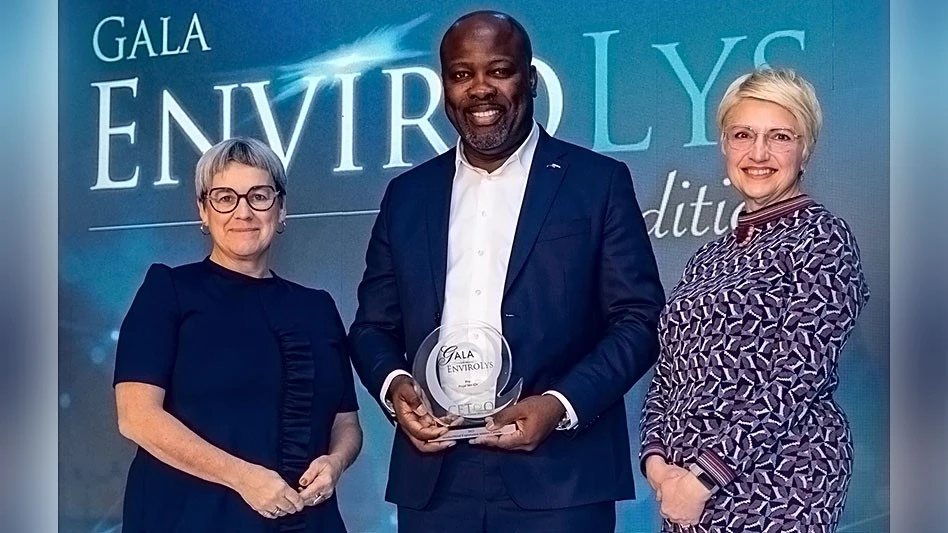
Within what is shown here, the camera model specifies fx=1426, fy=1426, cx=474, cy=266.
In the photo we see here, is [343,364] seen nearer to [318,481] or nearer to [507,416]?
[318,481]

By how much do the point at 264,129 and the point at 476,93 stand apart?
1.09m

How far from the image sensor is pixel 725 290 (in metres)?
2.76

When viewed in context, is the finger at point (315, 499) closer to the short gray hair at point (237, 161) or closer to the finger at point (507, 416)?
the finger at point (507, 416)

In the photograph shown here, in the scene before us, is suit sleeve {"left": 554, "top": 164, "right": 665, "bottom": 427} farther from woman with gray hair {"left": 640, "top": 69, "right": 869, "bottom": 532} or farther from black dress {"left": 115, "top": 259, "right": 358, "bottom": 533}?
black dress {"left": 115, "top": 259, "right": 358, "bottom": 533}

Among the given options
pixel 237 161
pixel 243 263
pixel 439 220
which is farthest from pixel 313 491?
pixel 237 161

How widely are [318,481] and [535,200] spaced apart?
786mm

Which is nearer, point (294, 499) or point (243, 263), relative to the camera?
point (294, 499)

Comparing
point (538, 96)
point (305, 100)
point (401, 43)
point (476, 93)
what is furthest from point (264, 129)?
point (476, 93)

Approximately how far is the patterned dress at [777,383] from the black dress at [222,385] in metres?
0.89

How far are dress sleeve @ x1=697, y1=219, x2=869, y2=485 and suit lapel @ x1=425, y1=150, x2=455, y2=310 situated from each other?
76cm

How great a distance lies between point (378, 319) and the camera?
3270 mm

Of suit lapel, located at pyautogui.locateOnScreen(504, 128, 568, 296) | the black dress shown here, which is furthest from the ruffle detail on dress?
suit lapel, located at pyautogui.locateOnScreen(504, 128, 568, 296)

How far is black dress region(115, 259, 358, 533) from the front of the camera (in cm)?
315
